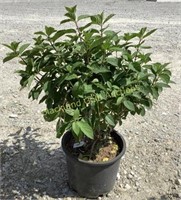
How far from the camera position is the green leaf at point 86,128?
1849 mm

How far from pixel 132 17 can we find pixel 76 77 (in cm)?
513

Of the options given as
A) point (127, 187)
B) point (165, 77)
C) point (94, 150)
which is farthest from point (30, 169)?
point (165, 77)

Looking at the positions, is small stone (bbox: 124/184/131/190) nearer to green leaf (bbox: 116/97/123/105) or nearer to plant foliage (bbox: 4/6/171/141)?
plant foliage (bbox: 4/6/171/141)

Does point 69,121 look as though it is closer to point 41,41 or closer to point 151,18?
point 41,41

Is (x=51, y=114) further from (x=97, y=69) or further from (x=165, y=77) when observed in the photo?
(x=165, y=77)

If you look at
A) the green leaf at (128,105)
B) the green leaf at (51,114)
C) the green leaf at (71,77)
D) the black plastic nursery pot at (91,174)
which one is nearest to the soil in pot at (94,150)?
the black plastic nursery pot at (91,174)

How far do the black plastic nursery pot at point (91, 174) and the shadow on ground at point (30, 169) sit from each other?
0.16 m

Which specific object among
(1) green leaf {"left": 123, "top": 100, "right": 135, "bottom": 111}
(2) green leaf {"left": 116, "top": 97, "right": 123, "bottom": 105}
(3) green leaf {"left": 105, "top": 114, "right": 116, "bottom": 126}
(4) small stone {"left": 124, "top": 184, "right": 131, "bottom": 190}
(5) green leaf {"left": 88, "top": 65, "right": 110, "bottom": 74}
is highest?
(5) green leaf {"left": 88, "top": 65, "right": 110, "bottom": 74}

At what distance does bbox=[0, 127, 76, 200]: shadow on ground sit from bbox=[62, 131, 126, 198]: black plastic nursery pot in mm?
157

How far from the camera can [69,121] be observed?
190cm

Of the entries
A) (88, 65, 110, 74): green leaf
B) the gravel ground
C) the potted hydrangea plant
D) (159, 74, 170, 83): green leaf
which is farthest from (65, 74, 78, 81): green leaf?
the gravel ground

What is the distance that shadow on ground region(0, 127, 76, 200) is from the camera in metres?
2.51

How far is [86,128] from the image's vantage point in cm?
187

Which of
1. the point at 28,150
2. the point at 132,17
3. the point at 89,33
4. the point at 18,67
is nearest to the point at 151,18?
the point at 132,17
